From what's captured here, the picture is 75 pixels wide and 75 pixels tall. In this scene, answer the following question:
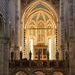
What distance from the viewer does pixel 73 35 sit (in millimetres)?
47531

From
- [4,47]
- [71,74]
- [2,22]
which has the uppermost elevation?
[2,22]

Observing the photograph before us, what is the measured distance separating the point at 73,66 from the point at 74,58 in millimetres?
1046

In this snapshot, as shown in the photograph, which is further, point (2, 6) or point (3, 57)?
point (3, 57)

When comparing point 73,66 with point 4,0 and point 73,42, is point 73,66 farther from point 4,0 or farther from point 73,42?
point 4,0

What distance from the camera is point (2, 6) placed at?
148ft

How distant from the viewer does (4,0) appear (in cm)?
4756

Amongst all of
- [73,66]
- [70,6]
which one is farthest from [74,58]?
[70,6]

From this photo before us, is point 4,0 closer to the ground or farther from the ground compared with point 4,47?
farther from the ground

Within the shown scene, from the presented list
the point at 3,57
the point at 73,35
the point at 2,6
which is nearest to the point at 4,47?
the point at 3,57

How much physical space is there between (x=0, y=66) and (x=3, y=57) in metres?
1.20

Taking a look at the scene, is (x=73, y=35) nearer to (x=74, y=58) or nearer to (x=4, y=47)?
(x=74, y=58)

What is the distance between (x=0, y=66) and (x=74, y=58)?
9.41 meters

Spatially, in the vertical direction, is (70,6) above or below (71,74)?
above

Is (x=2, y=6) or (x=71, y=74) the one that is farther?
(x=71, y=74)
